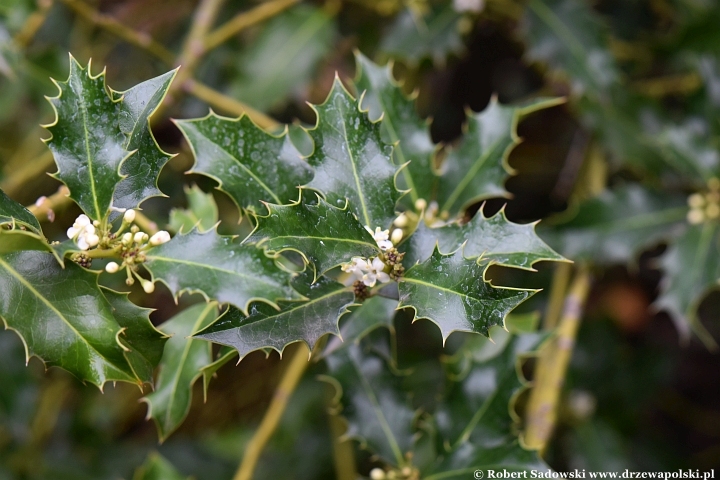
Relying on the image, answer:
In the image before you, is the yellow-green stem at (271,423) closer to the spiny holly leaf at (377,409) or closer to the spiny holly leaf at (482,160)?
the spiny holly leaf at (377,409)

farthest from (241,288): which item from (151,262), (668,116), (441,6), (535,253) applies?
(668,116)

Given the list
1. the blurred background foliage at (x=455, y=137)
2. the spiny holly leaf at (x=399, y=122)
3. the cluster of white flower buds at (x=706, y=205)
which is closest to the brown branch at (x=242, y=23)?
the blurred background foliage at (x=455, y=137)

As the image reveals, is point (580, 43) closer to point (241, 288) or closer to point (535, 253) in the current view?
point (535, 253)

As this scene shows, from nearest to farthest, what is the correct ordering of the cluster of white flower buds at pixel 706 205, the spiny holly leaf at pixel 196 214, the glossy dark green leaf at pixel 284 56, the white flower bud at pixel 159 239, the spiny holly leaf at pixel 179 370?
1. the white flower bud at pixel 159 239
2. the spiny holly leaf at pixel 179 370
3. the spiny holly leaf at pixel 196 214
4. the cluster of white flower buds at pixel 706 205
5. the glossy dark green leaf at pixel 284 56

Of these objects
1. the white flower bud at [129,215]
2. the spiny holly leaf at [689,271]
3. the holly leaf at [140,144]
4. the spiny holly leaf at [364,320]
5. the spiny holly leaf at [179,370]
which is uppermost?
the holly leaf at [140,144]

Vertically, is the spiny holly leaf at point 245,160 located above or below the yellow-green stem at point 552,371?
above

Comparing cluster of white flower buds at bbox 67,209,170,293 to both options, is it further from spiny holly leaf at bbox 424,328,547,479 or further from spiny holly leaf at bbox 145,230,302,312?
spiny holly leaf at bbox 424,328,547,479
